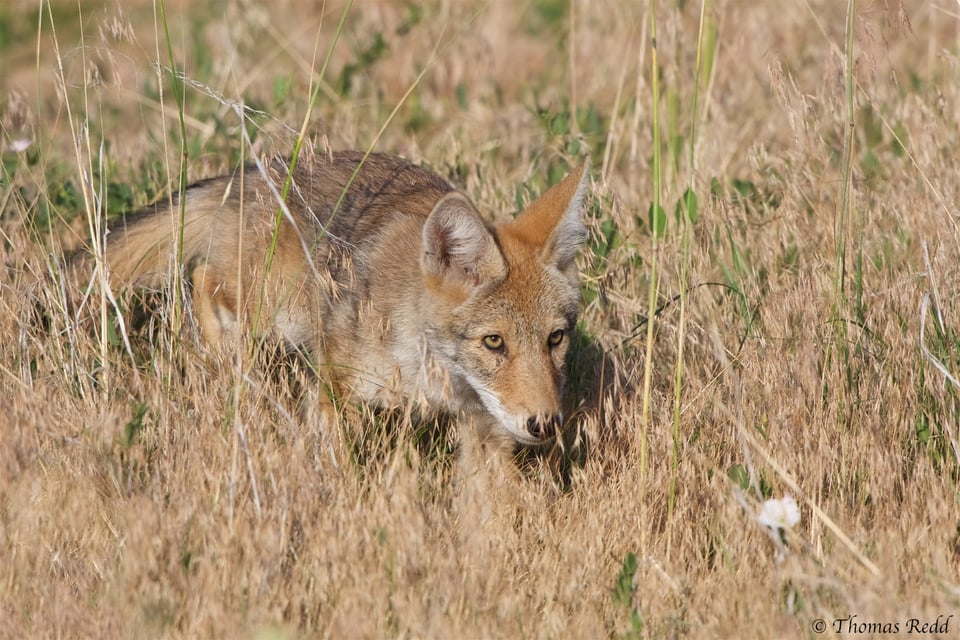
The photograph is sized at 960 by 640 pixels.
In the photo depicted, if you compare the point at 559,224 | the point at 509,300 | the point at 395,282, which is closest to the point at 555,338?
the point at 509,300

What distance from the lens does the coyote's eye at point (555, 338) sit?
13.9 ft

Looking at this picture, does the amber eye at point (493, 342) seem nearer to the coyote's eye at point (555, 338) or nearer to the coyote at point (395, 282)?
the coyote at point (395, 282)

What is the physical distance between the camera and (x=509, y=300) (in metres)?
4.20

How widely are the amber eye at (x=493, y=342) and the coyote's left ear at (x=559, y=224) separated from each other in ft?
1.14

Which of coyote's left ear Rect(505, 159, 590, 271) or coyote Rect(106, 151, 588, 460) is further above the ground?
coyote's left ear Rect(505, 159, 590, 271)

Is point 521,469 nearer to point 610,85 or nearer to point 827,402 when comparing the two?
point 827,402

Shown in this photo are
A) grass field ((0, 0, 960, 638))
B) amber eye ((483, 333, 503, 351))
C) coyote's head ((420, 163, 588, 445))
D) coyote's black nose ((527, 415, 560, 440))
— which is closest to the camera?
grass field ((0, 0, 960, 638))

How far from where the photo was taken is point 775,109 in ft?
21.7

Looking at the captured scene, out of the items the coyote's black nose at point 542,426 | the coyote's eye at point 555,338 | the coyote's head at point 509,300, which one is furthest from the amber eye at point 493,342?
the coyote's black nose at point 542,426

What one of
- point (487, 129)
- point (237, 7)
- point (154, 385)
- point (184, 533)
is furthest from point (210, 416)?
point (237, 7)

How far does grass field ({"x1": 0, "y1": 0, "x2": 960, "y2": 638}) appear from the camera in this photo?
321 cm

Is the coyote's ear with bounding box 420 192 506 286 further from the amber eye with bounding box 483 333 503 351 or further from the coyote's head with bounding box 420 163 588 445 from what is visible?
the amber eye with bounding box 483 333 503 351

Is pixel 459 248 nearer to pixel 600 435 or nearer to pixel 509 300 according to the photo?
pixel 509 300

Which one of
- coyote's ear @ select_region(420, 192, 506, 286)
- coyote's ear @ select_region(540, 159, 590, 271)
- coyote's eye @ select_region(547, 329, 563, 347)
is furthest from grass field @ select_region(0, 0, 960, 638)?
coyote's ear @ select_region(420, 192, 506, 286)
